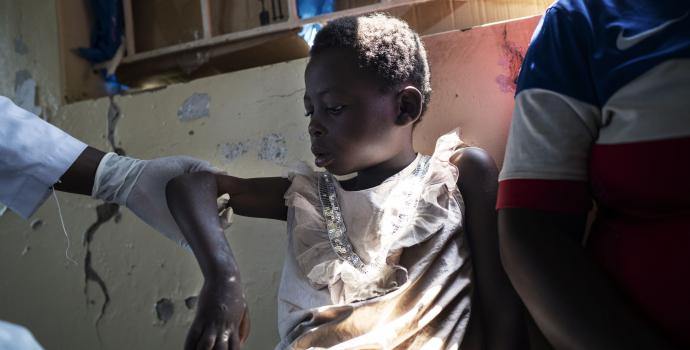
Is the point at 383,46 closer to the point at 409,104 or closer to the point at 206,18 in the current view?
the point at 409,104

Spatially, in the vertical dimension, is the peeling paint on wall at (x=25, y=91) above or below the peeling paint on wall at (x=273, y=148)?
above

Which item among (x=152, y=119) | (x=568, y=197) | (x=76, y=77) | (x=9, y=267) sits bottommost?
(x=9, y=267)

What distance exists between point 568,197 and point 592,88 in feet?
0.51

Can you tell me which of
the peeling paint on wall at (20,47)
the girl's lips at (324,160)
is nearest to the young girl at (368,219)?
the girl's lips at (324,160)

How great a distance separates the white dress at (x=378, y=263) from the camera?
2.98ft

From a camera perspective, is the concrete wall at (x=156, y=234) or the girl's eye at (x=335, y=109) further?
the concrete wall at (x=156, y=234)

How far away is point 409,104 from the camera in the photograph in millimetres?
1197

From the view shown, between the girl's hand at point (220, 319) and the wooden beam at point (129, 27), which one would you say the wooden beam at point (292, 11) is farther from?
the girl's hand at point (220, 319)

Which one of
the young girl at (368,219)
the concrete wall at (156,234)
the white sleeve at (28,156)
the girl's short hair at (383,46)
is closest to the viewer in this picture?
the young girl at (368,219)

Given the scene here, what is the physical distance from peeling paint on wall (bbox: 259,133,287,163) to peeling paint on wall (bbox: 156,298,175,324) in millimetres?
481

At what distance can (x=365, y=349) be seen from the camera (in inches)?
33.8

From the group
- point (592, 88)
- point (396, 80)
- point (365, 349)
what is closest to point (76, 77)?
point (396, 80)

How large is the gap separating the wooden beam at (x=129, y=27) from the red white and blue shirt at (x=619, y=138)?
1.61 meters

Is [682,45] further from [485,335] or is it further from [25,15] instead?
[25,15]
